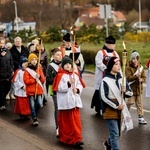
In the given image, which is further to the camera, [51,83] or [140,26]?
[140,26]

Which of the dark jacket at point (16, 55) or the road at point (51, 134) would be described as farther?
the dark jacket at point (16, 55)

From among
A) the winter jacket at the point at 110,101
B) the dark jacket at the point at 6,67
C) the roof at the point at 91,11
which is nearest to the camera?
the winter jacket at the point at 110,101

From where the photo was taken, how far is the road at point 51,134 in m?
9.21

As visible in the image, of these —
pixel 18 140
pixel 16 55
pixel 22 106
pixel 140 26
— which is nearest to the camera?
pixel 18 140

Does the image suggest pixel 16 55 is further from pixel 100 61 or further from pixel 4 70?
pixel 100 61

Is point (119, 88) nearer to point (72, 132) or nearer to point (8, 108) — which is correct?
point (72, 132)

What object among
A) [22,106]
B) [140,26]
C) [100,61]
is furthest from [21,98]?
[140,26]

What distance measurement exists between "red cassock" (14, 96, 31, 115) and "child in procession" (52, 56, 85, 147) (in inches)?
111

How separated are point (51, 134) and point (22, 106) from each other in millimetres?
1992

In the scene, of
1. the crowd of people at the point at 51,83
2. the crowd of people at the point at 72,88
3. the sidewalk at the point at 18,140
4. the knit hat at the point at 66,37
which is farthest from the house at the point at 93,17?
the sidewalk at the point at 18,140

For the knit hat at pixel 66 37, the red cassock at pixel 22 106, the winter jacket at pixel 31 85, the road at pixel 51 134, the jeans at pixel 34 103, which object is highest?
the knit hat at pixel 66 37

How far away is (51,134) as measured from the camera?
1030 cm

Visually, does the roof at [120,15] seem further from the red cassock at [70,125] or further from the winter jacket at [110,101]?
the winter jacket at [110,101]

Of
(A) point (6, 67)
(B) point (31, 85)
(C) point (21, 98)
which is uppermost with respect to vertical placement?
(A) point (6, 67)
